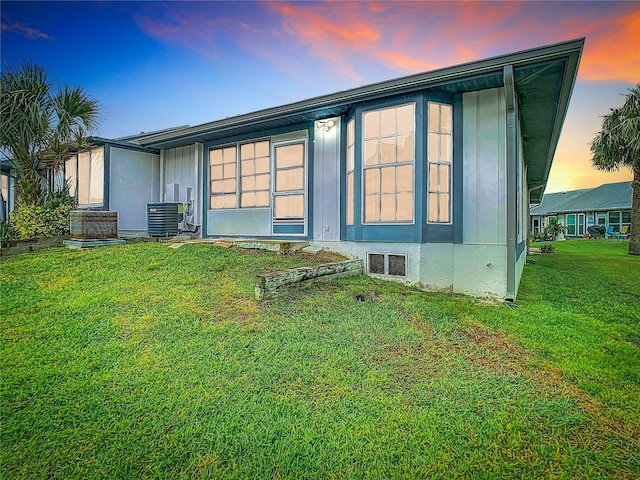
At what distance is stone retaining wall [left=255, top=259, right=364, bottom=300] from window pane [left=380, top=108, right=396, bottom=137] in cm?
236

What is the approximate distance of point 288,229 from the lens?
25.5 ft

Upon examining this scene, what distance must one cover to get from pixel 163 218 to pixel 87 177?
2.93 m

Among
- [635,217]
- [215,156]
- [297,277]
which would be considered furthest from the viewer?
[635,217]

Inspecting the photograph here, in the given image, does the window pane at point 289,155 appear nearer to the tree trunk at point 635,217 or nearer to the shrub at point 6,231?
the shrub at point 6,231

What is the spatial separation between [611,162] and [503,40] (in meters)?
9.99

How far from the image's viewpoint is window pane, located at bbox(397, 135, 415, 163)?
5691 mm

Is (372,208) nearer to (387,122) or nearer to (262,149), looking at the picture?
(387,122)

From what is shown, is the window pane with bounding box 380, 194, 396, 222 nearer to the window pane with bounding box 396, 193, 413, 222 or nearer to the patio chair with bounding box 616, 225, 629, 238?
the window pane with bounding box 396, 193, 413, 222

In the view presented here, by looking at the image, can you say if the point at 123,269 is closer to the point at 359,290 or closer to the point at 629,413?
the point at 359,290

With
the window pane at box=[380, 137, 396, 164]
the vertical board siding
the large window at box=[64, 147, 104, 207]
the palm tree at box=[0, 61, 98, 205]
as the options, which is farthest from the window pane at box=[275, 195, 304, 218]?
→ the palm tree at box=[0, 61, 98, 205]

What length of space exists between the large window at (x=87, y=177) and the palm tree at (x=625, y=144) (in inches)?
698

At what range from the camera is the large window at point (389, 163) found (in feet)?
18.8

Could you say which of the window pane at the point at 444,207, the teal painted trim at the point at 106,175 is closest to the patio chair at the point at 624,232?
the window pane at the point at 444,207

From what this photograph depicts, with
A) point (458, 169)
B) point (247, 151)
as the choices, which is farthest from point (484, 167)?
point (247, 151)
